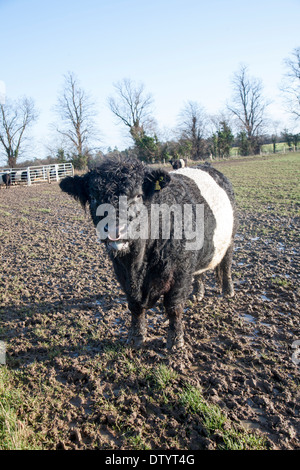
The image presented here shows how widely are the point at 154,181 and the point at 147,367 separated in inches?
75.1

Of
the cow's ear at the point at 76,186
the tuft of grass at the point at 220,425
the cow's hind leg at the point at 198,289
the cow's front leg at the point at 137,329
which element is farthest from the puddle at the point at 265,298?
the cow's ear at the point at 76,186

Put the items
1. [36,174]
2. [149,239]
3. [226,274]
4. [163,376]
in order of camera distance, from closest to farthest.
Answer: [163,376]
[149,239]
[226,274]
[36,174]

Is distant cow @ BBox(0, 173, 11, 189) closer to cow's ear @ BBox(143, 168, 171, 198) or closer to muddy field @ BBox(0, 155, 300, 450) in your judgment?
muddy field @ BBox(0, 155, 300, 450)

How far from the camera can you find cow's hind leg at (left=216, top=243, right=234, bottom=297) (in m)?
4.99

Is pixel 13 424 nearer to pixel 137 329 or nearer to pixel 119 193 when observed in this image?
pixel 137 329

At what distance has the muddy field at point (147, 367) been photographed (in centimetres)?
242

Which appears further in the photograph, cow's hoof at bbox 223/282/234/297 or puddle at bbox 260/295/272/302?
cow's hoof at bbox 223/282/234/297

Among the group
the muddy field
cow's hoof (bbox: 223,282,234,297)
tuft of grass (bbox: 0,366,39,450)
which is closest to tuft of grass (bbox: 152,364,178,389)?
the muddy field

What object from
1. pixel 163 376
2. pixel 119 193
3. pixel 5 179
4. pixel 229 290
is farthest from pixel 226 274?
pixel 5 179

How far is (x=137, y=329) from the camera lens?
370 centimetres

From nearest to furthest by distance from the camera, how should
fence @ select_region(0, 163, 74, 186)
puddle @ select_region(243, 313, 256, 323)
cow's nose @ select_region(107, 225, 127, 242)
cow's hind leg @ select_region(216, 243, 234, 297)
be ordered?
cow's nose @ select_region(107, 225, 127, 242) → puddle @ select_region(243, 313, 256, 323) → cow's hind leg @ select_region(216, 243, 234, 297) → fence @ select_region(0, 163, 74, 186)

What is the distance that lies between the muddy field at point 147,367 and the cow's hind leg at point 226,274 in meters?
0.21

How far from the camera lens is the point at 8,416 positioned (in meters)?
2.42
